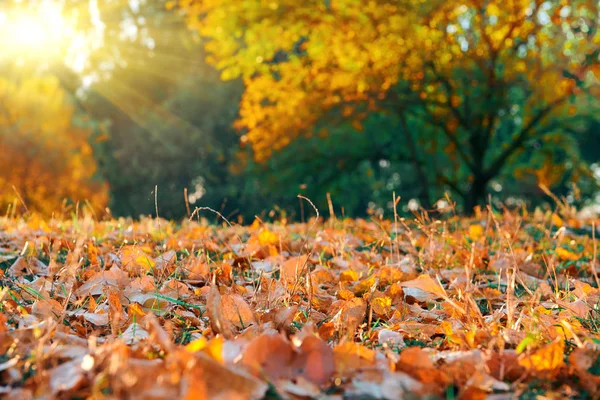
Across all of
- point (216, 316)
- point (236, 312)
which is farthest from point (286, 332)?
point (216, 316)

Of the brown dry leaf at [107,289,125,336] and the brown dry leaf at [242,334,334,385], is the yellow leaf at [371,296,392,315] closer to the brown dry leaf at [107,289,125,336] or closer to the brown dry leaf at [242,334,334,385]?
the brown dry leaf at [242,334,334,385]

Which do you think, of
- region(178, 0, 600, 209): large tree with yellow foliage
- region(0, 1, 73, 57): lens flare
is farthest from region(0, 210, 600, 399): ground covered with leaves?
region(0, 1, 73, 57): lens flare

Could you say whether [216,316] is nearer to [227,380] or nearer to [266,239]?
[227,380]

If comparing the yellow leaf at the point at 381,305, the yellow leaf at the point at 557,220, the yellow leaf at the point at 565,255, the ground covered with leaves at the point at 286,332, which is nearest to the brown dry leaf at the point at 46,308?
the ground covered with leaves at the point at 286,332

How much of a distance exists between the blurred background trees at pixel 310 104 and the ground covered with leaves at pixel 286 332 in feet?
4.39

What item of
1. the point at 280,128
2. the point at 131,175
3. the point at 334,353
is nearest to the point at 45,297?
the point at 334,353

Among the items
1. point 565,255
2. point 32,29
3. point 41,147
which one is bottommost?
point 41,147

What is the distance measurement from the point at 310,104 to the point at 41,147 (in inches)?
416

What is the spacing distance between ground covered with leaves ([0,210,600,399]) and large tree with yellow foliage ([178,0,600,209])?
804 cm

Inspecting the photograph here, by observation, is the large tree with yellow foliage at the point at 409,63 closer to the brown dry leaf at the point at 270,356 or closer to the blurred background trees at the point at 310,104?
the blurred background trees at the point at 310,104

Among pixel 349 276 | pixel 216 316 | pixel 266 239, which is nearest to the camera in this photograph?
pixel 216 316

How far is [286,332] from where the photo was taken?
5.69 feet

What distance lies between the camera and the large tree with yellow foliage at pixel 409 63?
10.2m

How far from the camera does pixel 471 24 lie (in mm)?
11398
